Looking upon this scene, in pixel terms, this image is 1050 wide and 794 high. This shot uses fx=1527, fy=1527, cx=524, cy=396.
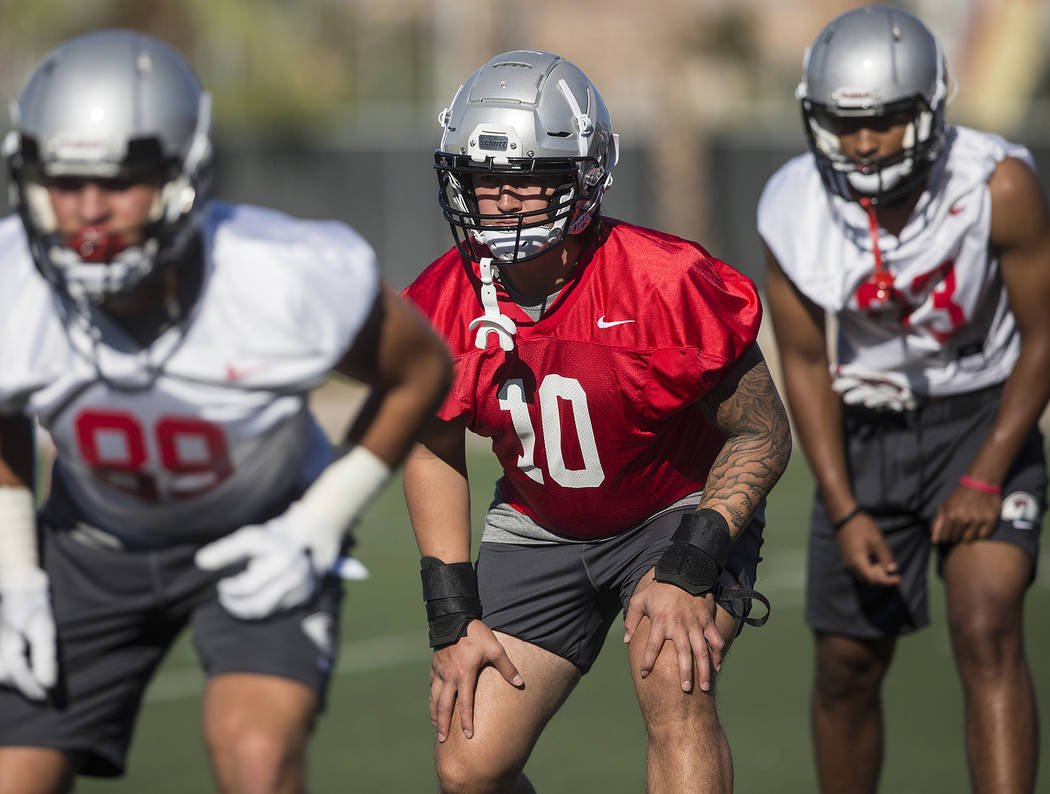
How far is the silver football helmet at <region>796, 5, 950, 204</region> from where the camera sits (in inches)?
162

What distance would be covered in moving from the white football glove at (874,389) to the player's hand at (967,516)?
1.03 ft

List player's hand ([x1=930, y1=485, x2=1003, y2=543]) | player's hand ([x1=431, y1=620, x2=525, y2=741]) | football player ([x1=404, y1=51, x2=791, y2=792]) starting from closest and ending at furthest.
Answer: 1. football player ([x1=404, y1=51, x2=791, y2=792])
2. player's hand ([x1=431, y1=620, x2=525, y2=741])
3. player's hand ([x1=930, y1=485, x2=1003, y2=543])

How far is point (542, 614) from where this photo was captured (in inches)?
149

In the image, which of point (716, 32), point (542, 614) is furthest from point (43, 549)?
point (716, 32)

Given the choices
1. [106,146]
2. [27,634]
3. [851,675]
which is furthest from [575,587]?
[106,146]

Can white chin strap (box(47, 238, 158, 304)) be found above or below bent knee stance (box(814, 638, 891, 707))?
above

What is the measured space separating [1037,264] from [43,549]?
2670mm


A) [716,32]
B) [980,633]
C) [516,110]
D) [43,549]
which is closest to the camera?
[43,549]

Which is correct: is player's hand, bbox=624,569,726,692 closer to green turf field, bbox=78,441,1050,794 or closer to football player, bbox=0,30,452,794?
football player, bbox=0,30,452,794

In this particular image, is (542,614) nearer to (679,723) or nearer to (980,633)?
(679,723)

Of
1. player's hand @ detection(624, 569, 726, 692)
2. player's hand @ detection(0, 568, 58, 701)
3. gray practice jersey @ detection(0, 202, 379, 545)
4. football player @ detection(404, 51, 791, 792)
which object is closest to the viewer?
gray practice jersey @ detection(0, 202, 379, 545)

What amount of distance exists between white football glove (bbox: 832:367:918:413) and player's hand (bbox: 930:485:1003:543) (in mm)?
315

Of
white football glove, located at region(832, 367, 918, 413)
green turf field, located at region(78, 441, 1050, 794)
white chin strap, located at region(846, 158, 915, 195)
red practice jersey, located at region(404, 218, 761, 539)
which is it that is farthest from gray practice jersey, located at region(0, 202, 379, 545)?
green turf field, located at region(78, 441, 1050, 794)

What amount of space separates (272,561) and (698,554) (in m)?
1.02
